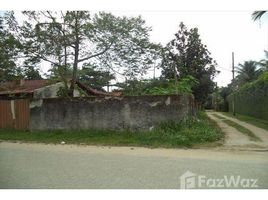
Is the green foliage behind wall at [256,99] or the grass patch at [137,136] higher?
Answer: the green foliage behind wall at [256,99]

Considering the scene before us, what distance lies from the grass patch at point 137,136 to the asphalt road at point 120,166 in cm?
118

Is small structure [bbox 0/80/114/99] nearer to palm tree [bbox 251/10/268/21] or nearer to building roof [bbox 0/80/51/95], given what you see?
building roof [bbox 0/80/51/95]

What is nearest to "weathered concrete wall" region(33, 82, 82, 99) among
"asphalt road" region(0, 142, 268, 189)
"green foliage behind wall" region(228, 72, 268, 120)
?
"asphalt road" region(0, 142, 268, 189)

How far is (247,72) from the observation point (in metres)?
51.0

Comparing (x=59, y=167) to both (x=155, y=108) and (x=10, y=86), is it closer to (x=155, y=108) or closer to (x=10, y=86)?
(x=155, y=108)

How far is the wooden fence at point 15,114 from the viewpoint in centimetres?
1822

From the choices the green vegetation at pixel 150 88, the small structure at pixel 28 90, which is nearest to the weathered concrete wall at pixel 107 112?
the green vegetation at pixel 150 88

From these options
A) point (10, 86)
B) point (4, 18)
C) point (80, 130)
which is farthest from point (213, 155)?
point (10, 86)

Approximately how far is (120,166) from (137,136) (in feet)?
18.7

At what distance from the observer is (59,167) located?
894 centimetres

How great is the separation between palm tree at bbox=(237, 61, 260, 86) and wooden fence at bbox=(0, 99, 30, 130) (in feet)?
119

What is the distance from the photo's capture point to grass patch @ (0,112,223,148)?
13586 mm

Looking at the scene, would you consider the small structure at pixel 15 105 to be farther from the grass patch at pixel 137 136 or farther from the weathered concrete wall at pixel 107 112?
the grass patch at pixel 137 136

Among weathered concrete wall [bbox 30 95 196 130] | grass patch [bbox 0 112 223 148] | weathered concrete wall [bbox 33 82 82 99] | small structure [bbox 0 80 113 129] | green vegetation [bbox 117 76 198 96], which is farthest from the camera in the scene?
weathered concrete wall [bbox 33 82 82 99]
